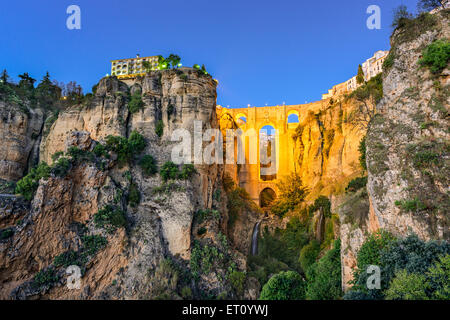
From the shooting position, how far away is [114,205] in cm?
2592

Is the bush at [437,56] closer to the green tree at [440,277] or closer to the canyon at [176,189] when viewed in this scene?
the canyon at [176,189]

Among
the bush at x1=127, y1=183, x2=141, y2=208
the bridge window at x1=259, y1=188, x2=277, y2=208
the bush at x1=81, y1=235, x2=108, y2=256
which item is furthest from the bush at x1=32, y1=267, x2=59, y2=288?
the bridge window at x1=259, y1=188, x2=277, y2=208

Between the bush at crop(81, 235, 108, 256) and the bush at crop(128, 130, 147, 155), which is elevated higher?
the bush at crop(128, 130, 147, 155)

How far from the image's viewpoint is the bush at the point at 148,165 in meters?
29.1

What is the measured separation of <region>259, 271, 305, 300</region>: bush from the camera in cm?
2069

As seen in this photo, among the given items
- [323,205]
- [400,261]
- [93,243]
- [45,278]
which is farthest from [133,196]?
[400,261]

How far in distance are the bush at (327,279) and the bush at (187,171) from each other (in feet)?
43.4

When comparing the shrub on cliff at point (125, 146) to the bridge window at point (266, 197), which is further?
the bridge window at point (266, 197)

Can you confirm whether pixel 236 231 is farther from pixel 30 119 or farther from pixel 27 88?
pixel 27 88

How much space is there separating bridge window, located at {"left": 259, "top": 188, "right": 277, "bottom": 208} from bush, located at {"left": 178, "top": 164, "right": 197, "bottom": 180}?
18518 millimetres

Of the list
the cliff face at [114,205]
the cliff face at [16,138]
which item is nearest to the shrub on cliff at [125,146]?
the cliff face at [114,205]

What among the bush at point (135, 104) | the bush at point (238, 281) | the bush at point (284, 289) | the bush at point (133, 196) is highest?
the bush at point (135, 104)

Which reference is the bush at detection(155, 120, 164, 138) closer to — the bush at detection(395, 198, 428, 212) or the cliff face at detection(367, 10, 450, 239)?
the cliff face at detection(367, 10, 450, 239)

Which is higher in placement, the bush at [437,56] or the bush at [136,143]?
the bush at [437,56]
